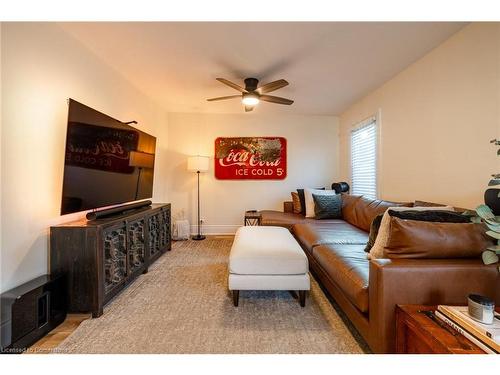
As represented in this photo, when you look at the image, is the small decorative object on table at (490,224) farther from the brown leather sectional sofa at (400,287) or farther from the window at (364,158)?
the window at (364,158)

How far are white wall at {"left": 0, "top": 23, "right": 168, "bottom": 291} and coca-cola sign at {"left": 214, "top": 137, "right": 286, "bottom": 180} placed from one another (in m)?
2.54

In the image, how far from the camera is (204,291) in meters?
2.17

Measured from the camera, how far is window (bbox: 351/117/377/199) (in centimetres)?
339

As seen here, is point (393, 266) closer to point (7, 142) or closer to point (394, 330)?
point (394, 330)

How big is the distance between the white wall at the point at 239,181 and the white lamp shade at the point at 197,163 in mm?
340

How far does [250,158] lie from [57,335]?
11.9 ft

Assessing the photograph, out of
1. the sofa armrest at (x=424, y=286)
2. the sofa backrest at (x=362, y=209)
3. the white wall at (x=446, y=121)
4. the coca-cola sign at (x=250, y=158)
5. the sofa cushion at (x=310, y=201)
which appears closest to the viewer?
the sofa armrest at (x=424, y=286)

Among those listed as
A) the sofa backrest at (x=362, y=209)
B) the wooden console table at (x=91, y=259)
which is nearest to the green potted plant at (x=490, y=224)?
the sofa backrest at (x=362, y=209)

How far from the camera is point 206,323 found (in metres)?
1.67

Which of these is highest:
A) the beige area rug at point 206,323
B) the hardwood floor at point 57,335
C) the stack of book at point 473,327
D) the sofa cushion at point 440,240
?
the sofa cushion at point 440,240

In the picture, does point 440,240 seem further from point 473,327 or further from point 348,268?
point 348,268

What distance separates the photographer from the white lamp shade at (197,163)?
4.12m
